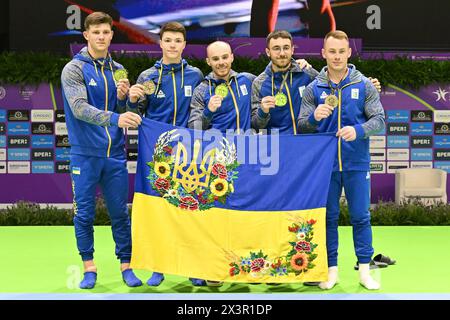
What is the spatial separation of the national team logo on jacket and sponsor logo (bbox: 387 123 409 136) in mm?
4088

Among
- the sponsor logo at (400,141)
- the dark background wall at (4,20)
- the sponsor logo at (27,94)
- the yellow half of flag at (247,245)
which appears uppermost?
the dark background wall at (4,20)

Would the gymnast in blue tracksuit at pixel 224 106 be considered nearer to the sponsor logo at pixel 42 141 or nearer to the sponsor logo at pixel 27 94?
the sponsor logo at pixel 42 141

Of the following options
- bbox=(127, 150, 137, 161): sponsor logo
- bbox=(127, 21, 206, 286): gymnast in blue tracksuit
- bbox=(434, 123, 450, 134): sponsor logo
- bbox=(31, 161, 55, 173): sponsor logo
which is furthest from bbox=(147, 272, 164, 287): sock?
bbox=(434, 123, 450, 134): sponsor logo

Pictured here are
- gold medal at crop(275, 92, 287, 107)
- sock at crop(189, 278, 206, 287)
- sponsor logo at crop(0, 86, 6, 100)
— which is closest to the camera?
gold medal at crop(275, 92, 287, 107)

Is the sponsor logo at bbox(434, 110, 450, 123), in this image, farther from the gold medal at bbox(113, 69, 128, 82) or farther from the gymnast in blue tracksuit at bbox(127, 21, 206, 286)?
the gold medal at bbox(113, 69, 128, 82)

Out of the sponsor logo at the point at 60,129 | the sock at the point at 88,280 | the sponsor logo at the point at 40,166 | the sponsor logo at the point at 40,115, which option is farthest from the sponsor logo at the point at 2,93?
the sock at the point at 88,280

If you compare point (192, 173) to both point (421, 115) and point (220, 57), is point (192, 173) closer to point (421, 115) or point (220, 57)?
point (220, 57)

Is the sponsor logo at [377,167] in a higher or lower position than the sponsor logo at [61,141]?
lower

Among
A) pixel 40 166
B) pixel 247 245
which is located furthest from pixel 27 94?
pixel 247 245

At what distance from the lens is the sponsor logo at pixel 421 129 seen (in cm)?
856

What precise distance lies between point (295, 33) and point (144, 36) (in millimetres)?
2103

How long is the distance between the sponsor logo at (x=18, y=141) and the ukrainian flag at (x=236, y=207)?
381 cm

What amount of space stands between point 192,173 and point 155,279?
84 centimetres

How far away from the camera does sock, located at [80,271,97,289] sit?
16.7 ft
